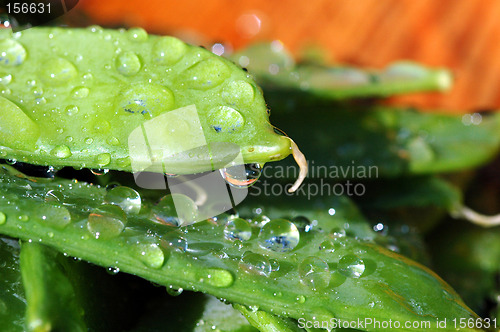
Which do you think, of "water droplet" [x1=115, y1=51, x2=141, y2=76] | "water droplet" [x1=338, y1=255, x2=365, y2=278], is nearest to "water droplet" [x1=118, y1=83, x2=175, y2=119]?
"water droplet" [x1=115, y1=51, x2=141, y2=76]

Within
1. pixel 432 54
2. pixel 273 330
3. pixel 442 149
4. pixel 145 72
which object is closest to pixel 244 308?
pixel 273 330

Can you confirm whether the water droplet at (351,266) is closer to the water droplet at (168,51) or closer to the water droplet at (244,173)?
the water droplet at (244,173)

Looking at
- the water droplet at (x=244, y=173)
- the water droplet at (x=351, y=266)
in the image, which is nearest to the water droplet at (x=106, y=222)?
the water droplet at (x=244, y=173)

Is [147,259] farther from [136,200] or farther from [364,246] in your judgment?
[364,246]

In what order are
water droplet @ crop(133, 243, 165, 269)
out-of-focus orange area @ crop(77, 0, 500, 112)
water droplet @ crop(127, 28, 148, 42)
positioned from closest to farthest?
water droplet @ crop(133, 243, 165, 269) < water droplet @ crop(127, 28, 148, 42) < out-of-focus orange area @ crop(77, 0, 500, 112)

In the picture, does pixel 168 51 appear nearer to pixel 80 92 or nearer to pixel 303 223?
pixel 80 92

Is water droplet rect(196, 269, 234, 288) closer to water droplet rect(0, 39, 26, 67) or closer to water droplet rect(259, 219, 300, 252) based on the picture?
water droplet rect(259, 219, 300, 252)
